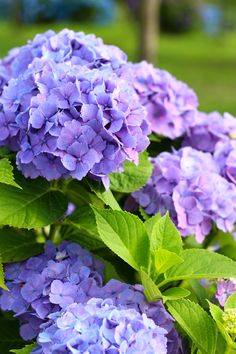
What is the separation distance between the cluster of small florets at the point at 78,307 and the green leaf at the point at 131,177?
15 centimetres

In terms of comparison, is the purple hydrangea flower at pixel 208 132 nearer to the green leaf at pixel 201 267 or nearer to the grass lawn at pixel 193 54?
the green leaf at pixel 201 267

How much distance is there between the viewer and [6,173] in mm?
1560

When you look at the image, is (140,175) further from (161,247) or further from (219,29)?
(219,29)

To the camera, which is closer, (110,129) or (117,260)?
(110,129)

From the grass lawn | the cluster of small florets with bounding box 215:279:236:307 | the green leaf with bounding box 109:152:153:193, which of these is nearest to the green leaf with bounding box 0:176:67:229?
the green leaf with bounding box 109:152:153:193

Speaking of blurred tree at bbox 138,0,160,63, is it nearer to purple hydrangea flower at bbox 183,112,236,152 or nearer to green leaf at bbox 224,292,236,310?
purple hydrangea flower at bbox 183,112,236,152

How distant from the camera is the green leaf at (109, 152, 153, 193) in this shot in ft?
5.79

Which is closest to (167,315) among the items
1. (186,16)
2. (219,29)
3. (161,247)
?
(161,247)

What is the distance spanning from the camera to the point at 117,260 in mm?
1828

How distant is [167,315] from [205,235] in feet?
1.22

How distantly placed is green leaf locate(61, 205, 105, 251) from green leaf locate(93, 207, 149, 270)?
0.13m

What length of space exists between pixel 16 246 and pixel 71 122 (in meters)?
0.33

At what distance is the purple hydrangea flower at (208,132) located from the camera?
214 cm

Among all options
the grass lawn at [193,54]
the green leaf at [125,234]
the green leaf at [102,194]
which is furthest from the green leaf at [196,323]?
the grass lawn at [193,54]
